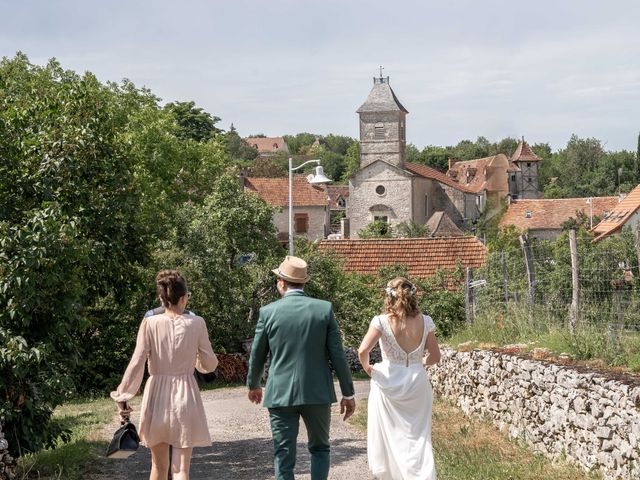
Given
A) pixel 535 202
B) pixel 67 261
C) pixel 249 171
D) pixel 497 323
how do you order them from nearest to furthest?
pixel 67 261 → pixel 497 323 → pixel 535 202 → pixel 249 171

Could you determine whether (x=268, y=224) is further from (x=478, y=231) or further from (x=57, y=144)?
(x=478, y=231)

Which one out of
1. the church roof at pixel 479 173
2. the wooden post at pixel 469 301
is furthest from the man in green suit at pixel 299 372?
the church roof at pixel 479 173

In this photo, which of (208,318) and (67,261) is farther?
(208,318)

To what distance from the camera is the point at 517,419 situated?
1270 cm

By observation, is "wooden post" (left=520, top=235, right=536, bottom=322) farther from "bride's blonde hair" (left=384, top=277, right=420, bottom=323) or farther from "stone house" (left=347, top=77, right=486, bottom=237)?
"stone house" (left=347, top=77, right=486, bottom=237)

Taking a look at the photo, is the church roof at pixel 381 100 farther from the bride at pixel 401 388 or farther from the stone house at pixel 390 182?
the bride at pixel 401 388

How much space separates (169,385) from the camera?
25.6 ft

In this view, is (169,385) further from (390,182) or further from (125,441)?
(390,182)

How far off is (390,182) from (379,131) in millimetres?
7337

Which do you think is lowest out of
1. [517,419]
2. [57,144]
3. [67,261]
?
[517,419]

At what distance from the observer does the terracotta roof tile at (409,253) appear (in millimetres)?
34719

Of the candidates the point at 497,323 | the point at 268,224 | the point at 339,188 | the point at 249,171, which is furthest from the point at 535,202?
the point at 497,323

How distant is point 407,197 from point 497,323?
9117cm

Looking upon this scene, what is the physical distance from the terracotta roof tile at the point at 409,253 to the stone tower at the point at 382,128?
74.5 m
